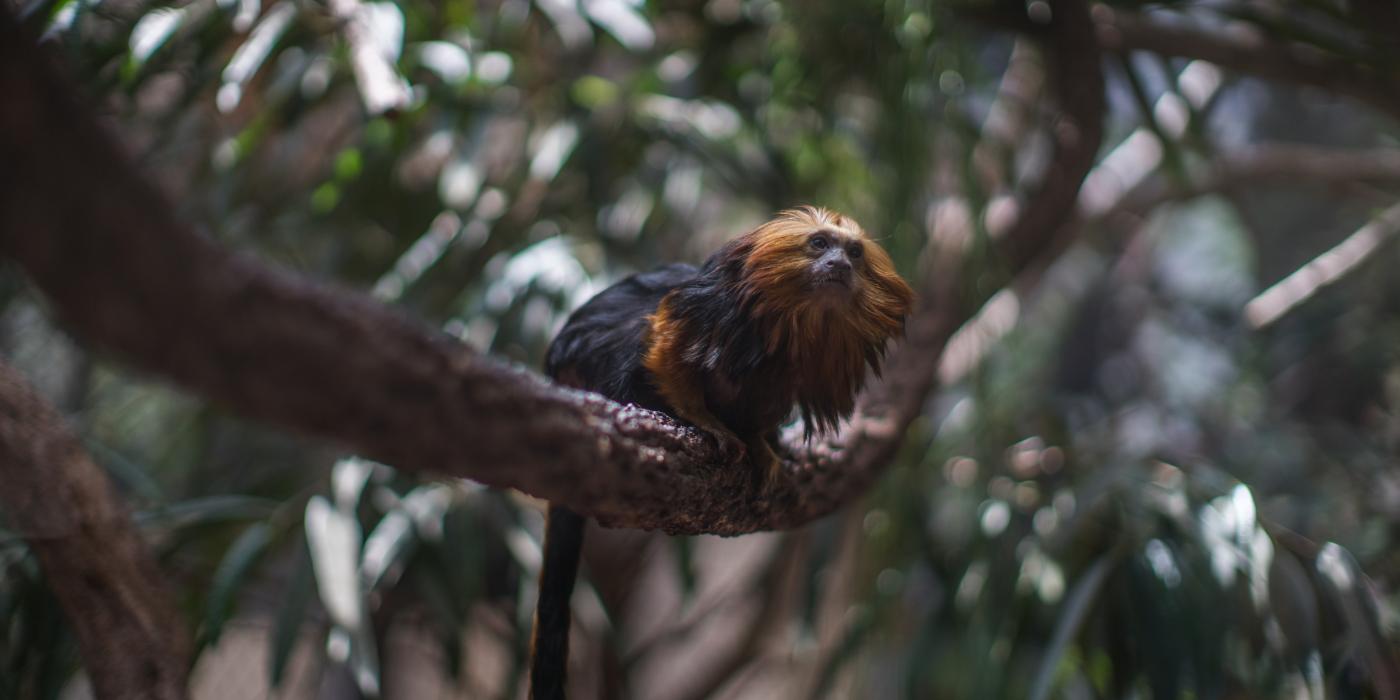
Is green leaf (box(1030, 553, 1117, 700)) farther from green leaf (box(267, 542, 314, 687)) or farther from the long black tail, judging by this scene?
green leaf (box(267, 542, 314, 687))

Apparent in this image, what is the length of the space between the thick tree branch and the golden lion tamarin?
1.41 meters

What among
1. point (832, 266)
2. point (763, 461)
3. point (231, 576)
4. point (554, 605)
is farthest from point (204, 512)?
point (832, 266)

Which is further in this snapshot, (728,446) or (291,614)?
(291,614)

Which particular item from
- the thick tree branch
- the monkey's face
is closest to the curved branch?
the monkey's face

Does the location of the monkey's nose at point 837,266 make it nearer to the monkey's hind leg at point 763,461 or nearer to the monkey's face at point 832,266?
the monkey's face at point 832,266

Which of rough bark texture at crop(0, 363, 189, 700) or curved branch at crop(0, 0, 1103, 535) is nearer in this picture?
curved branch at crop(0, 0, 1103, 535)

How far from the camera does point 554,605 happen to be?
3.96 ft

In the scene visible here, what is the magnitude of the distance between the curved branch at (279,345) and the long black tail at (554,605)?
1.05 feet

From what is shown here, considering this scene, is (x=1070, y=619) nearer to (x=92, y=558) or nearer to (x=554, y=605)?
(x=554, y=605)

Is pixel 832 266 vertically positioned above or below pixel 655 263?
above

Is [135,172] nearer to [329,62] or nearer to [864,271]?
[864,271]

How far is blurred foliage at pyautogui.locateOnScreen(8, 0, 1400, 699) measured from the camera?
60.6 inches

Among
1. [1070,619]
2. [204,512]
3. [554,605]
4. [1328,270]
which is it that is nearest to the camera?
[554,605]

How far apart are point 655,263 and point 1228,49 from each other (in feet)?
4.59
